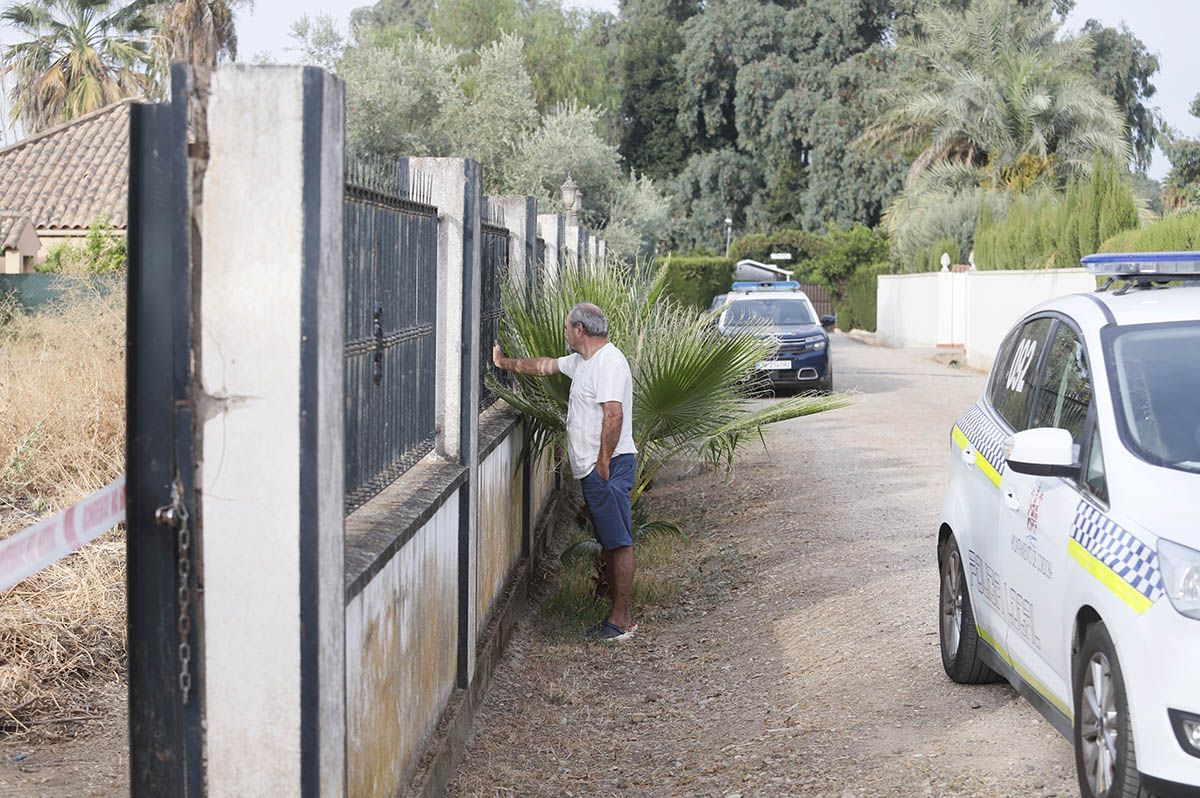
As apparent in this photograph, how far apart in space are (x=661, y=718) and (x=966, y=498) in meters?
1.85

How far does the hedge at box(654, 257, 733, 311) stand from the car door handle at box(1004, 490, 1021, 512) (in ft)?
103

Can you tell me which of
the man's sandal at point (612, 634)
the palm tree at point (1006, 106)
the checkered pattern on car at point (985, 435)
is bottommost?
the man's sandal at point (612, 634)

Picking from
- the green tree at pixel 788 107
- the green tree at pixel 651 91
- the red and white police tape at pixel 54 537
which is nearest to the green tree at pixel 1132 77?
the green tree at pixel 788 107

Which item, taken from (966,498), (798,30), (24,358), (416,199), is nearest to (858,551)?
(966,498)

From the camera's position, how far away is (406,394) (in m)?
5.01

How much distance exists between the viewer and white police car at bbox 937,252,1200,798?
3.86 metres

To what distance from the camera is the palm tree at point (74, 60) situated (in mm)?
34750

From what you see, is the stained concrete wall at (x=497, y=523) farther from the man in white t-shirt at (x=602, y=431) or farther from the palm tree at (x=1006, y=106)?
the palm tree at (x=1006, y=106)

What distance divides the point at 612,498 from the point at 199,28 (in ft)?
91.1

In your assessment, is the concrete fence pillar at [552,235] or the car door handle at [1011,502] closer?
the car door handle at [1011,502]

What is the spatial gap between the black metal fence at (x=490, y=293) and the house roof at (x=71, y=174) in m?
19.5

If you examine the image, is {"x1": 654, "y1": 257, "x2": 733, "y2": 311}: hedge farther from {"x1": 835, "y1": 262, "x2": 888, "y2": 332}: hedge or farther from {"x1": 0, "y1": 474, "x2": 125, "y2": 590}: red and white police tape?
{"x1": 0, "y1": 474, "x2": 125, "y2": 590}: red and white police tape

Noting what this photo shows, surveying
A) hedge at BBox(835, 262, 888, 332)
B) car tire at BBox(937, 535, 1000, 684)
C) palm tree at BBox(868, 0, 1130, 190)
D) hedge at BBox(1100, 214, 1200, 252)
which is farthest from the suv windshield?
hedge at BBox(835, 262, 888, 332)

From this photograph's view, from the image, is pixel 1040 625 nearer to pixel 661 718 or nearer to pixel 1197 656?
pixel 1197 656
